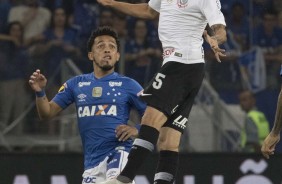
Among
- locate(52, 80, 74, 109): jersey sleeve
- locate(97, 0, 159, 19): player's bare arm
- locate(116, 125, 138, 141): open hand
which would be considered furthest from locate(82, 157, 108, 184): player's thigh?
locate(97, 0, 159, 19): player's bare arm

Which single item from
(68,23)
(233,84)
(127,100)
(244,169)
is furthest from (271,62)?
(127,100)

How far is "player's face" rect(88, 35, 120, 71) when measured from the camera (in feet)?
27.6

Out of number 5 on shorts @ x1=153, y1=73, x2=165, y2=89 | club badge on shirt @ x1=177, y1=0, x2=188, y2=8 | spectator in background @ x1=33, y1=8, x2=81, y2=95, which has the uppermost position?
club badge on shirt @ x1=177, y1=0, x2=188, y2=8

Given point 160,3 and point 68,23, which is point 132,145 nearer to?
point 160,3

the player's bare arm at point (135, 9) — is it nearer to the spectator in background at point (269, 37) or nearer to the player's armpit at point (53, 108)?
the player's armpit at point (53, 108)

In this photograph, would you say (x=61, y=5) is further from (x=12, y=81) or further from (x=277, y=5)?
(x=277, y=5)

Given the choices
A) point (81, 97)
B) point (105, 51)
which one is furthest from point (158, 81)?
point (81, 97)

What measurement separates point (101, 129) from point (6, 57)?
4.55 m

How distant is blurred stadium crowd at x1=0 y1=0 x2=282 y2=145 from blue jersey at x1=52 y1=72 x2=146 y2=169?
386 cm

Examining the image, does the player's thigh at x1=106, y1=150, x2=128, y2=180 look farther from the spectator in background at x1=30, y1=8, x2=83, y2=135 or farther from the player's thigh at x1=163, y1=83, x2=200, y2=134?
the spectator in background at x1=30, y1=8, x2=83, y2=135

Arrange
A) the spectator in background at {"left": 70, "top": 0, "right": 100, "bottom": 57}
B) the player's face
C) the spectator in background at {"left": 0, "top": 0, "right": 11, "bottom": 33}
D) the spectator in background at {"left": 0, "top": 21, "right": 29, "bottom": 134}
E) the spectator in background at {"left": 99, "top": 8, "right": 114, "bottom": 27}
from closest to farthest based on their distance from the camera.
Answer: the player's face → the spectator in background at {"left": 0, "top": 21, "right": 29, "bottom": 134} → the spectator in background at {"left": 0, "top": 0, "right": 11, "bottom": 33} → the spectator in background at {"left": 70, "top": 0, "right": 100, "bottom": 57} → the spectator in background at {"left": 99, "top": 8, "right": 114, "bottom": 27}

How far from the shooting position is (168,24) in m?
8.00

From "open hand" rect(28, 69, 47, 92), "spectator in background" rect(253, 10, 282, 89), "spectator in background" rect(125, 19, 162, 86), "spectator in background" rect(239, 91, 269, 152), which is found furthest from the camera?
"spectator in background" rect(253, 10, 282, 89)

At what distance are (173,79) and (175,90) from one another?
0.09 meters
